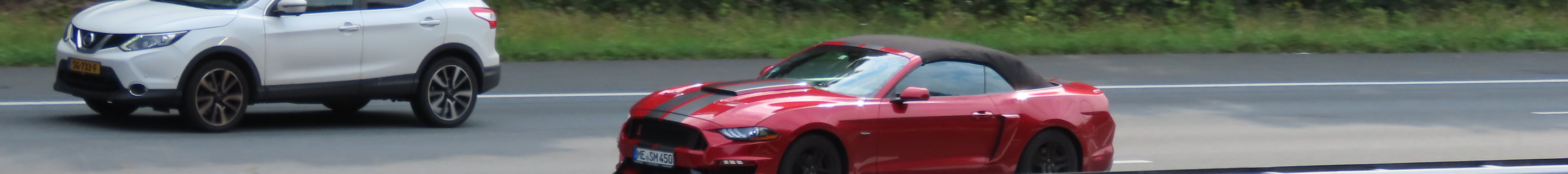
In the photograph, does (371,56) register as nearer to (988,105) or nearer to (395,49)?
(395,49)

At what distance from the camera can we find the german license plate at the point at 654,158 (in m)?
7.13

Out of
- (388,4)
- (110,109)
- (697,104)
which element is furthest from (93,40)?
(697,104)

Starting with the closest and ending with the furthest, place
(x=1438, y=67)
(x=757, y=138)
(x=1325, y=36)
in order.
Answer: (x=757, y=138) < (x=1438, y=67) < (x=1325, y=36)

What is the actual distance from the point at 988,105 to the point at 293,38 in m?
4.19

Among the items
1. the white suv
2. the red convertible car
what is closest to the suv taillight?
the white suv

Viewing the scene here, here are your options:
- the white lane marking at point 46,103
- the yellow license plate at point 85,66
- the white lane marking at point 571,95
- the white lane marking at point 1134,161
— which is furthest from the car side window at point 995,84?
the white lane marking at point 46,103

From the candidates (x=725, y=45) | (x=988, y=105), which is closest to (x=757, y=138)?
(x=988, y=105)

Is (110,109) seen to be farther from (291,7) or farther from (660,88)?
(660,88)

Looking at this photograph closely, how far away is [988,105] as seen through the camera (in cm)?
780

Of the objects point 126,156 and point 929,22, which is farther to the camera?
point 929,22

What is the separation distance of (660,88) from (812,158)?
314 inches

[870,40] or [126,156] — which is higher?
[870,40]

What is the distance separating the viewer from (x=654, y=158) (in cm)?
723

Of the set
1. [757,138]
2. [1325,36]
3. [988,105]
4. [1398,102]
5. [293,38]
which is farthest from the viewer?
[1325,36]
